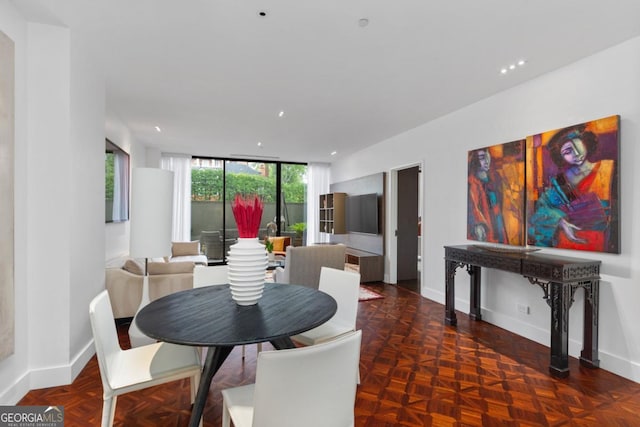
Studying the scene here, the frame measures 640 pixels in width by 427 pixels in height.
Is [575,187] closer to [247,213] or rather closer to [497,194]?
[497,194]

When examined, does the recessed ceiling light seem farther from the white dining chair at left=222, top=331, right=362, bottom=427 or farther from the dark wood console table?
the white dining chair at left=222, top=331, right=362, bottom=427

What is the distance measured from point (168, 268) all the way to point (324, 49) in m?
2.78

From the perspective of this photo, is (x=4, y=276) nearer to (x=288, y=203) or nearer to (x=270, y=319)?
(x=270, y=319)

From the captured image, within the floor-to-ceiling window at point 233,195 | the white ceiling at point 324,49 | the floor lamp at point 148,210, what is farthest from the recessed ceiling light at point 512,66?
the floor-to-ceiling window at point 233,195

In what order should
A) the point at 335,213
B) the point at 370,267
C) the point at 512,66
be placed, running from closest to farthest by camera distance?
the point at 512,66, the point at 370,267, the point at 335,213

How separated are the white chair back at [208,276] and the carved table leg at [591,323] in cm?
296

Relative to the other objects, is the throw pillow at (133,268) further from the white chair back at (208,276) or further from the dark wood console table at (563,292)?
the dark wood console table at (563,292)

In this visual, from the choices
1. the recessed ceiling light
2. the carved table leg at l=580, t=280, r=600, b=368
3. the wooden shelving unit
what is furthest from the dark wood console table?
the wooden shelving unit

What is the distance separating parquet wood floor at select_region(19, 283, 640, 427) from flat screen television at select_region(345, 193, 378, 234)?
3.10 metres

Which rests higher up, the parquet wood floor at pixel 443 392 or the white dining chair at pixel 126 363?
the white dining chair at pixel 126 363

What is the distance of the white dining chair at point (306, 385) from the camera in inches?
39.6

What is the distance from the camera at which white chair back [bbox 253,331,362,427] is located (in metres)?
1.01

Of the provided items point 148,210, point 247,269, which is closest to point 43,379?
point 148,210

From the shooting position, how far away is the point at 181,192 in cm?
711
